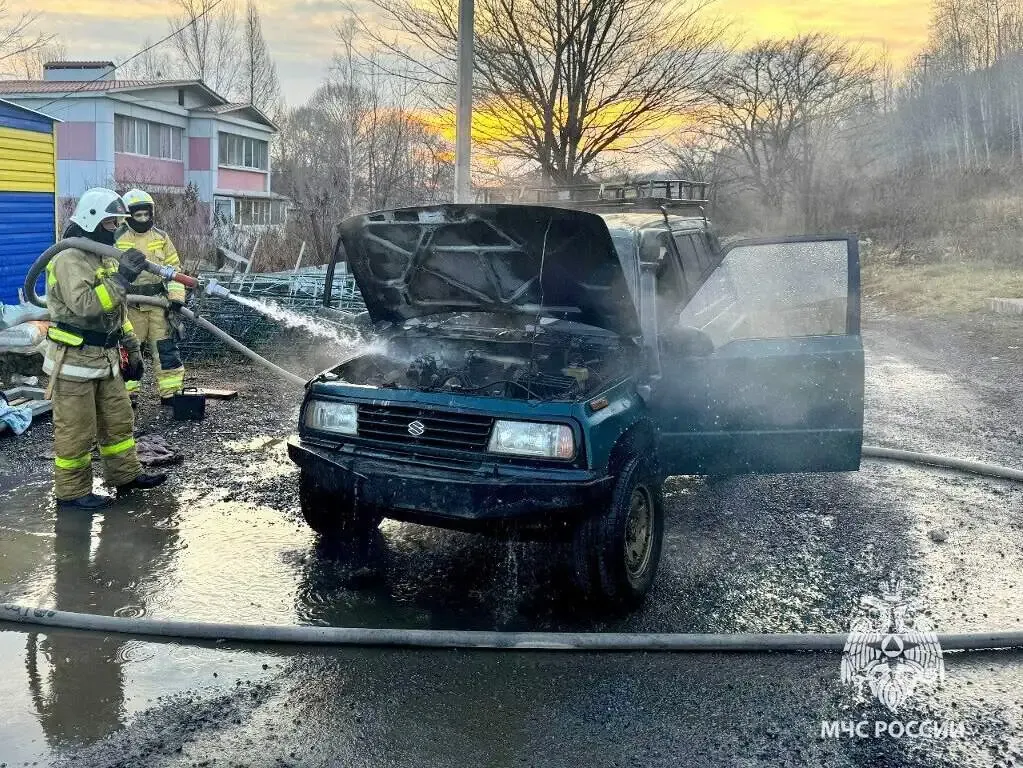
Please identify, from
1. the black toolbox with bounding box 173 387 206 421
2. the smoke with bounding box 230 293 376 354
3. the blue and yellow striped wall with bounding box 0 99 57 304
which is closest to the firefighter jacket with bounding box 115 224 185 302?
the black toolbox with bounding box 173 387 206 421

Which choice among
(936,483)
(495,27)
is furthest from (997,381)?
(495,27)

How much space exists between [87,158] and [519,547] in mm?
31904

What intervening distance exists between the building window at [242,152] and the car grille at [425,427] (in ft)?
121

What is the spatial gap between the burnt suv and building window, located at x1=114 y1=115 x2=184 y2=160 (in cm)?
3148

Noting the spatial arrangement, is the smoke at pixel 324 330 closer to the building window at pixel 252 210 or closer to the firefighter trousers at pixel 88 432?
the firefighter trousers at pixel 88 432

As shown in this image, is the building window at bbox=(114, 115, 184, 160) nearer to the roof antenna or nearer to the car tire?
the roof antenna

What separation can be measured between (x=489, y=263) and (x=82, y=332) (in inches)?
103

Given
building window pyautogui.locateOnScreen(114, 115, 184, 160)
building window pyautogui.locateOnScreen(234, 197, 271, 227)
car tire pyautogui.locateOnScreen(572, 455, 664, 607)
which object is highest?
building window pyautogui.locateOnScreen(114, 115, 184, 160)

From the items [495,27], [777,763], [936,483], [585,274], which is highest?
[495,27]

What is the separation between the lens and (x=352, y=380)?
4980 millimetres

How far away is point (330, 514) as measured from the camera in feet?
16.0

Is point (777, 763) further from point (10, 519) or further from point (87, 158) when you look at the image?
point (87, 158)

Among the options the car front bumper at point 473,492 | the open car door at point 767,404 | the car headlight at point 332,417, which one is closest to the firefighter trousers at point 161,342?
the car headlight at point 332,417

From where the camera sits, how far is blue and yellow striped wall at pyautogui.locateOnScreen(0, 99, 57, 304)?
12148 mm
